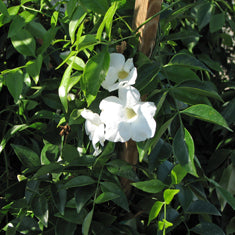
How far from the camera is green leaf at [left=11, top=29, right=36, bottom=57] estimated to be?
623 millimetres

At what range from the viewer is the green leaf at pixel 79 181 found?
568 millimetres

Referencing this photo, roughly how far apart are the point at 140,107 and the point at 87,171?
200mm

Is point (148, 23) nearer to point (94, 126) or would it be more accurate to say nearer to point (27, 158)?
point (94, 126)

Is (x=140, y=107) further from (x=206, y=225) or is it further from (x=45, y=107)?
(x=45, y=107)

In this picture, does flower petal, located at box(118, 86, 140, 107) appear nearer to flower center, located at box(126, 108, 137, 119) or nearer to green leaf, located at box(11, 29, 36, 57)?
flower center, located at box(126, 108, 137, 119)

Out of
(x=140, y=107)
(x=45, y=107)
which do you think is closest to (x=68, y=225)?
(x=140, y=107)

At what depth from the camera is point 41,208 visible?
2.00 feet

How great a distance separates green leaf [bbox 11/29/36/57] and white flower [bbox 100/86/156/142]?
214 millimetres

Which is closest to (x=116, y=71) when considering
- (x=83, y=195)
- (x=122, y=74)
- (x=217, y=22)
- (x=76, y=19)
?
(x=122, y=74)

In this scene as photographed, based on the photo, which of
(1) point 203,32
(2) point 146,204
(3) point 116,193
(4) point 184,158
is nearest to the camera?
(4) point 184,158

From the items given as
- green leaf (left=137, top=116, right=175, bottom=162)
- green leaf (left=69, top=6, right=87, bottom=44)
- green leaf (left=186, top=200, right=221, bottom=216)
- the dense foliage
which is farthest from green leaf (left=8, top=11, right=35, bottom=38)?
green leaf (left=186, top=200, right=221, bottom=216)

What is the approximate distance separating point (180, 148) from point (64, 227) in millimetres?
277

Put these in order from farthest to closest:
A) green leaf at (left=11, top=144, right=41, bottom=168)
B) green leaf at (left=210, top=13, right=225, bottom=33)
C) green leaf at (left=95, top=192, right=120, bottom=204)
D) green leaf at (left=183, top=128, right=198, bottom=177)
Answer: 1. green leaf at (left=210, top=13, right=225, bottom=33)
2. green leaf at (left=11, top=144, right=41, bottom=168)
3. green leaf at (left=95, top=192, right=120, bottom=204)
4. green leaf at (left=183, top=128, right=198, bottom=177)

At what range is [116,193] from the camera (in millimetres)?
579
